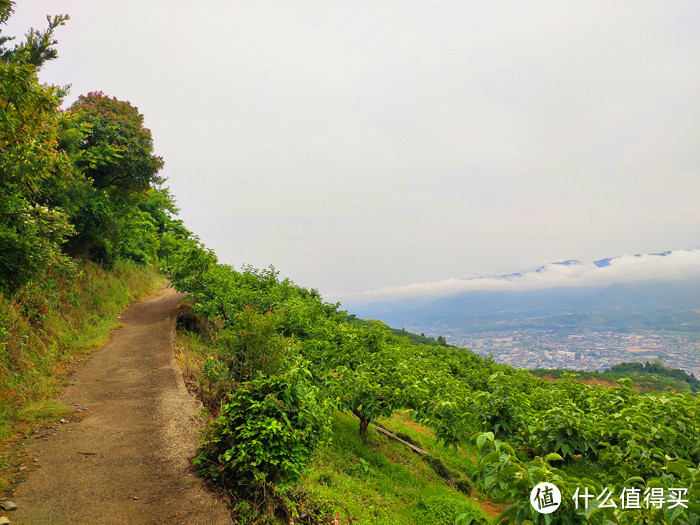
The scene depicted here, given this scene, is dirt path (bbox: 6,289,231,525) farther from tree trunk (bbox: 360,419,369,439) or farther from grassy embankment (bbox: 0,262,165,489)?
tree trunk (bbox: 360,419,369,439)

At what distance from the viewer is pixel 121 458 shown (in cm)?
497

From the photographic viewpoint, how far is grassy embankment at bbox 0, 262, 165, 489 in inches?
241

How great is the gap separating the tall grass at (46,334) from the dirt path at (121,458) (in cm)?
55

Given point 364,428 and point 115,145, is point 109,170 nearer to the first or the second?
point 115,145

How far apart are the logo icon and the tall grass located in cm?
775

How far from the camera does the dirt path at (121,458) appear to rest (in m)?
3.87

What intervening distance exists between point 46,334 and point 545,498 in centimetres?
1186

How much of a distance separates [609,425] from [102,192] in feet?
61.3

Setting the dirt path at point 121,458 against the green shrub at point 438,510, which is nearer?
the dirt path at point 121,458

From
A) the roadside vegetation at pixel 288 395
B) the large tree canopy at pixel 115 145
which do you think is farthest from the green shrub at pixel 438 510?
the large tree canopy at pixel 115 145

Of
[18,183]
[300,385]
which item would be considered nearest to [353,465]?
[300,385]

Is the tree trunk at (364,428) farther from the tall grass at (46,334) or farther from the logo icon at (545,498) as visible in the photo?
the logo icon at (545,498)

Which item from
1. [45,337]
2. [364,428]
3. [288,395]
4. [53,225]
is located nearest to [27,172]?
[53,225]

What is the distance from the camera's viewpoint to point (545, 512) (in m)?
2.23
